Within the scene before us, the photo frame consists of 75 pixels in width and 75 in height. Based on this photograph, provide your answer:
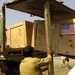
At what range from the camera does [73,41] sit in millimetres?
7090

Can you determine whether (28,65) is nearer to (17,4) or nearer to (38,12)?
(17,4)

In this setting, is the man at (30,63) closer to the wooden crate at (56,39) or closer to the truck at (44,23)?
the truck at (44,23)

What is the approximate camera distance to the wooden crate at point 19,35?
8.15 metres

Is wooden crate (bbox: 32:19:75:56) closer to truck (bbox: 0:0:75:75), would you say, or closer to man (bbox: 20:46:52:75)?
truck (bbox: 0:0:75:75)

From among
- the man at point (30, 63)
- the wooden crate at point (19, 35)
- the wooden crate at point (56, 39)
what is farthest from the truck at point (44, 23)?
the man at point (30, 63)

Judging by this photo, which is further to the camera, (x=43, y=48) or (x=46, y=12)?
(x=43, y=48)

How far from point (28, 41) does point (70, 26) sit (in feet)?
5.50

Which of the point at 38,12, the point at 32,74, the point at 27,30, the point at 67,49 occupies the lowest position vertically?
the point at 32,74

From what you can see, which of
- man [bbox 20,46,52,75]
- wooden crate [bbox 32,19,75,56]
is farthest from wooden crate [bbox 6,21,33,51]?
man [bbox 20,46,52,75]

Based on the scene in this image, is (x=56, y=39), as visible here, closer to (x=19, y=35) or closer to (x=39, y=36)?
(x=39, y=36)

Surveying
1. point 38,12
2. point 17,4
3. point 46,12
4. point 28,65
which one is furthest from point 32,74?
point 38,12

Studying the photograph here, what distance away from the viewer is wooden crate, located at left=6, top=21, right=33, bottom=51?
8148 mm

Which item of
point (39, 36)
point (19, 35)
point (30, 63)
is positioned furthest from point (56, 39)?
point (30, 63)

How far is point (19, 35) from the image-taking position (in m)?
8.43
